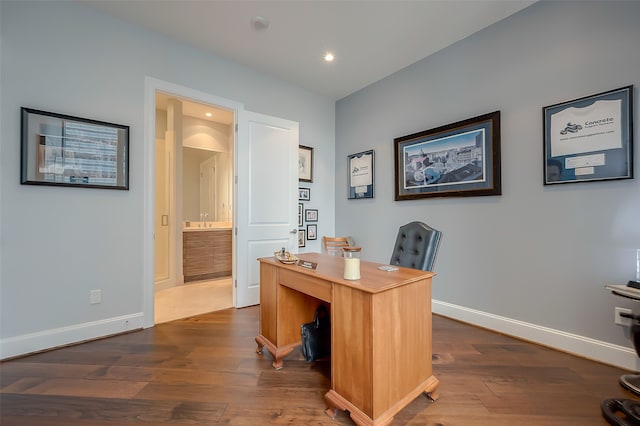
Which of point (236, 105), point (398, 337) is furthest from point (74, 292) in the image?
point (398, 337)

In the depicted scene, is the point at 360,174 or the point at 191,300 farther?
the point at 360,174

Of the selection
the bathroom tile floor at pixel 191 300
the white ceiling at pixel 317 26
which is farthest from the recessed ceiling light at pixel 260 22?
the bathroom tile floor at pixel 191 300

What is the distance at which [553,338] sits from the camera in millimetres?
→ 2178

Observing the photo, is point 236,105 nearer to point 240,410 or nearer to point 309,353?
point 309,353

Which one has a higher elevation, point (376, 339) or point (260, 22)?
point (260, 22)

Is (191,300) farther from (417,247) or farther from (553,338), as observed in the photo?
(553,338)

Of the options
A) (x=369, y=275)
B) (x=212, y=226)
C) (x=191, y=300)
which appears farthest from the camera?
(x=212, y=226)

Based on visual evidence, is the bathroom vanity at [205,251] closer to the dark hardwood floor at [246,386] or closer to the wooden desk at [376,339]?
the dark hardwood floor at [246,386]

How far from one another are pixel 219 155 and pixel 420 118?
12.8 feet

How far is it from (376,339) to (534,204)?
6.63 ft

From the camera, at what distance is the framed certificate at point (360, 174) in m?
3.72

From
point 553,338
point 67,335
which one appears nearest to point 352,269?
point 553,338

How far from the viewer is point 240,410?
1.47m

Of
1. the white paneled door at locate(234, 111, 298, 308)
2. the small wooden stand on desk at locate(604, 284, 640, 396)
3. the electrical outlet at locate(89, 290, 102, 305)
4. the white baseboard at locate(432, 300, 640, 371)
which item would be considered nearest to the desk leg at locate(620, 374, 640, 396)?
the small wooden stand on desk at locate(604, 284, 640, 396)
